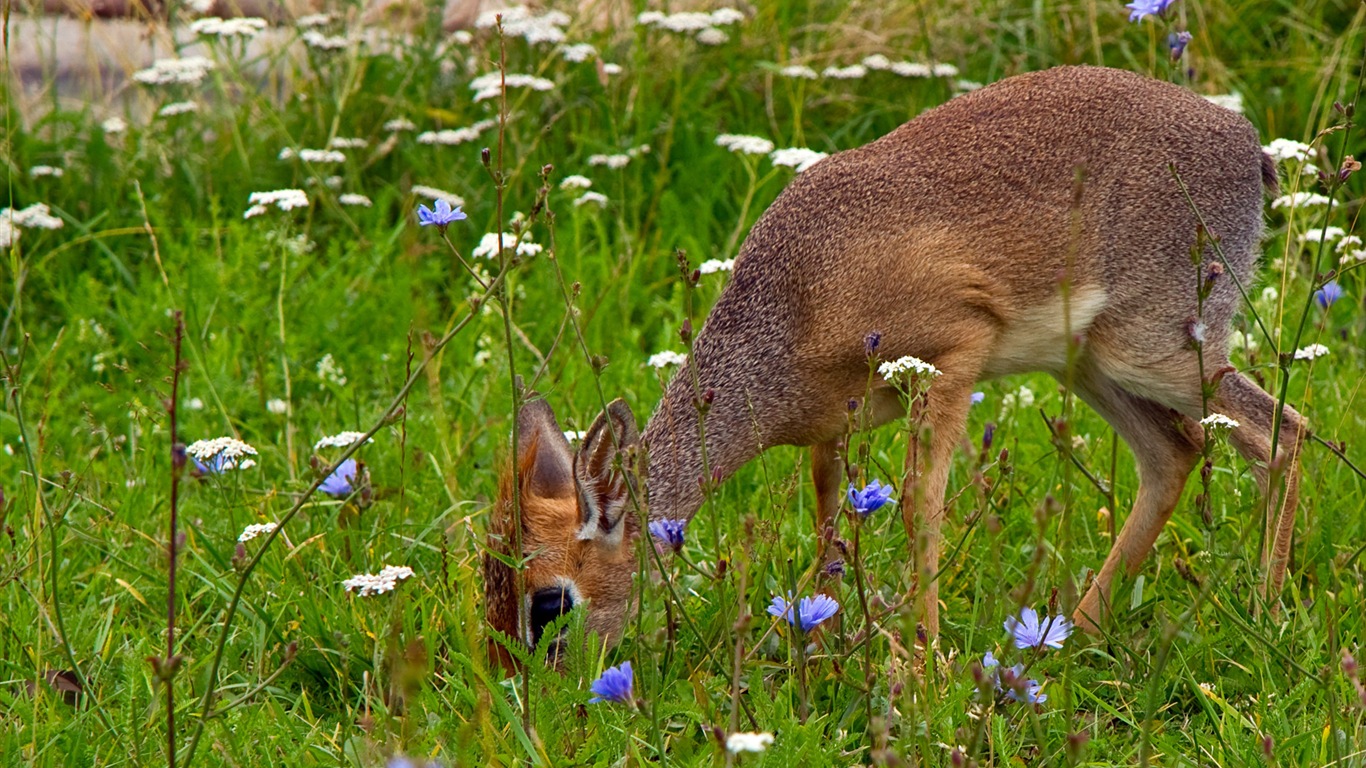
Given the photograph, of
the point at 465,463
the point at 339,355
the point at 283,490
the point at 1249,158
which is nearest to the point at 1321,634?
the point at 1249,158

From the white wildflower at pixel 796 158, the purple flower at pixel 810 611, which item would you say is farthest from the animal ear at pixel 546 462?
the white wildflower at pixel 796 158

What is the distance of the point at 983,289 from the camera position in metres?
3.87

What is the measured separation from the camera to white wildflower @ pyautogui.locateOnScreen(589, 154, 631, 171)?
233 inches

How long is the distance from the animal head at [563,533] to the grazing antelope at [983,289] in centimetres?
1

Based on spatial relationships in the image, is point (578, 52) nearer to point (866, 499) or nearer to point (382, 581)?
point (382, 581)

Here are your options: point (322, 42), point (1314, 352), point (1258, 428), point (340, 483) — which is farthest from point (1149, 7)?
point (322, 42)

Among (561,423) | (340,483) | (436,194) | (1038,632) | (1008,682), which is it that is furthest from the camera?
(436,194)

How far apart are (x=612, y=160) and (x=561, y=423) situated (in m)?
1.62

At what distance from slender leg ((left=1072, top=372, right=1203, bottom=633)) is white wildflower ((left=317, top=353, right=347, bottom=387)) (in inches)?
90.1

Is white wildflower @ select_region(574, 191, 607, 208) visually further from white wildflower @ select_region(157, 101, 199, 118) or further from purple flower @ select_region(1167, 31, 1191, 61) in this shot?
purple flower @ select_region(1167, 31, 1191, 61)

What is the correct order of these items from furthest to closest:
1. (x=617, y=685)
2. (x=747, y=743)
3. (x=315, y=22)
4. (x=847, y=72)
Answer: (x=315, y=22) < (x=847, y=72) < (x=617, y=685) < (x=747, y=743)

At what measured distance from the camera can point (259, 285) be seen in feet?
18.0

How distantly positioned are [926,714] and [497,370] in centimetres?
266

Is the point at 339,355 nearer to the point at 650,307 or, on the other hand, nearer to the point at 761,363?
the point at 650,307
